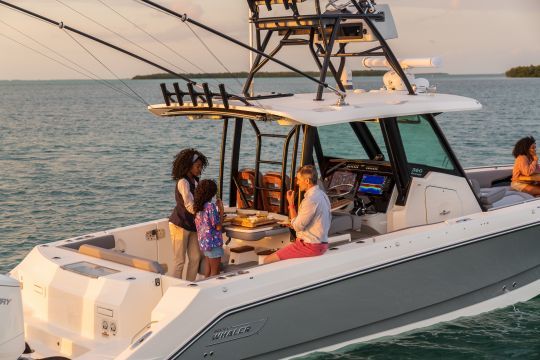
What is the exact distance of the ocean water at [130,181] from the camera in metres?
9.14

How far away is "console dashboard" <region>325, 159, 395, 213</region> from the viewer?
30.0 feet

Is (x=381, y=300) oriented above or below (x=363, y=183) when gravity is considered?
below

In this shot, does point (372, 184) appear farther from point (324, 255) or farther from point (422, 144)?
point (324, 255)

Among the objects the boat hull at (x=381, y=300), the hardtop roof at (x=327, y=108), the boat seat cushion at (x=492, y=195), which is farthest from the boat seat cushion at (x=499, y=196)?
the hardtop roof at (x=327, y=108)

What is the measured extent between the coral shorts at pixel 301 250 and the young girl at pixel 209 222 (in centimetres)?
60

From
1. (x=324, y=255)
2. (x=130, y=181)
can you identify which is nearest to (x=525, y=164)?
(x=324, y=255)

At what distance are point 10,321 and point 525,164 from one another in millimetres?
6633

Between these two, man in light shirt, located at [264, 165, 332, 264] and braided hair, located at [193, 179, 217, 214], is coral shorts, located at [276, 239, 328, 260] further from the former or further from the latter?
braided hair, located at [193, 179, 217, 214]

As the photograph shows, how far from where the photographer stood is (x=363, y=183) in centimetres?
933

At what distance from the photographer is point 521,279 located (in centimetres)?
984

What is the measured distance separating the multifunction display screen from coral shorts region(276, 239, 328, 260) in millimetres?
1439

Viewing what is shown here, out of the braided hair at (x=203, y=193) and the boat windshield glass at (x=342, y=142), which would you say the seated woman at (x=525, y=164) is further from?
the braided hair at (x=203, y=193)

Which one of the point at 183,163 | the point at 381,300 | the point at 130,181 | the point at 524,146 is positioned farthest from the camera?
the point at 130,181

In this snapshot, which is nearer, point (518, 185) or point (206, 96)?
point (206, 96)
